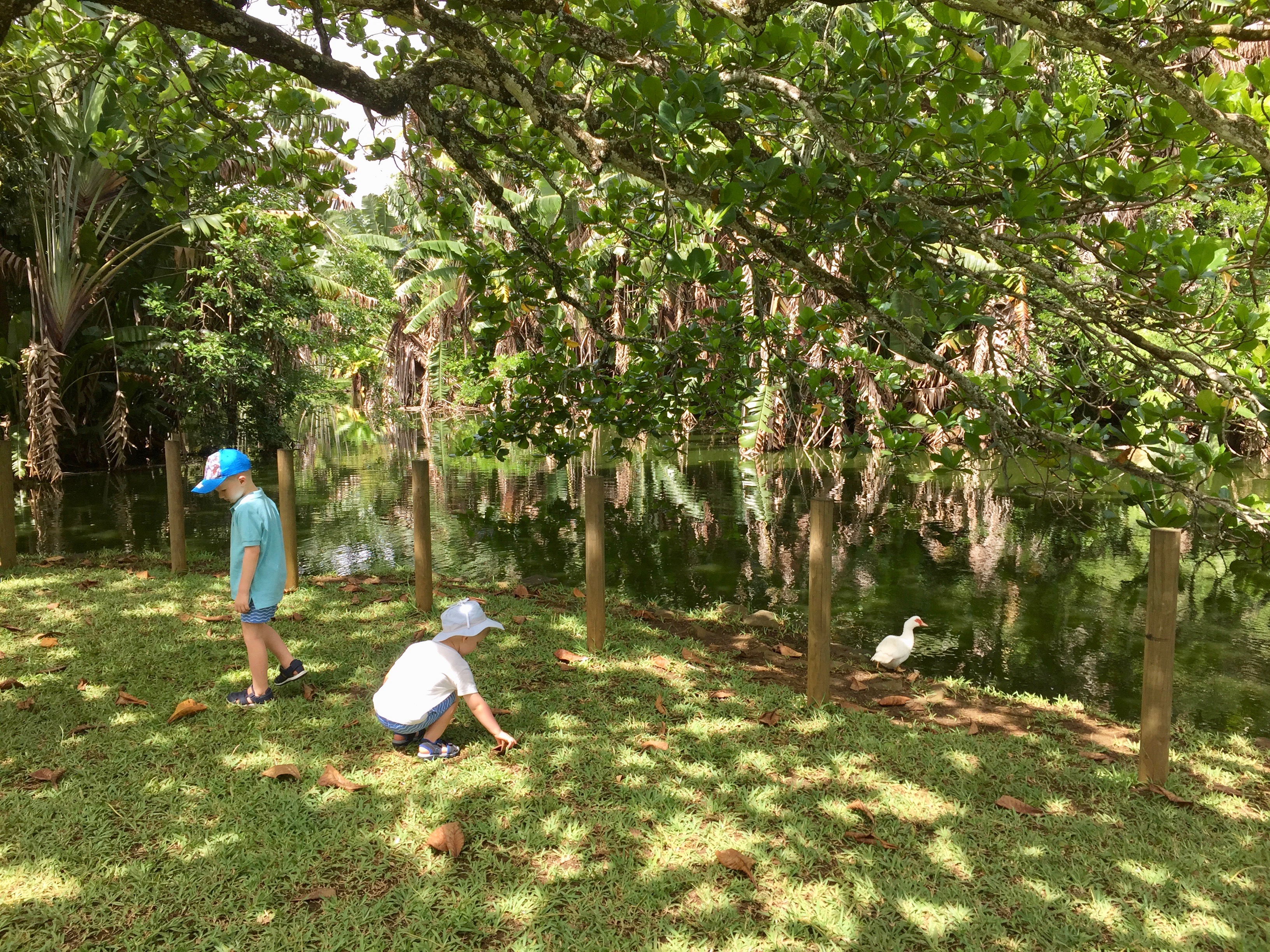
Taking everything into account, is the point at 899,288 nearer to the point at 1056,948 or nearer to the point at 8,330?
the point at 1056,948

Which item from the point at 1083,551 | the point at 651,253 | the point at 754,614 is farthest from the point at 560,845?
the point at 1083,551

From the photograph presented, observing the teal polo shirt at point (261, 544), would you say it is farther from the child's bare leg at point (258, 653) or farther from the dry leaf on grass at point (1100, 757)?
the dry leaf on grass at point (1100, 757)

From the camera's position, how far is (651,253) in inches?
319

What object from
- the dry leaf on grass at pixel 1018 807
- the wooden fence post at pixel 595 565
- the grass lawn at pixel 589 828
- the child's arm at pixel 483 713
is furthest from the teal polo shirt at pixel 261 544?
the dry leaf on grass at pixel 1018 807

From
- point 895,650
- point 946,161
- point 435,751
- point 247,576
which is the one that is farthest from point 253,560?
point 895,650

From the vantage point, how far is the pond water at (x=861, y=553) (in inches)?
292

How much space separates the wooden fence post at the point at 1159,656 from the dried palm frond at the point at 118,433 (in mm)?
17985

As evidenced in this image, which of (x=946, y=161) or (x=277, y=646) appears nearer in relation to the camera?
(x=946, y=161)

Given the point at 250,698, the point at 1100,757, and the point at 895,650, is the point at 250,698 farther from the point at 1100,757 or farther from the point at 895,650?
the point at 1100,757

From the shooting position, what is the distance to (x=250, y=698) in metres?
5.05

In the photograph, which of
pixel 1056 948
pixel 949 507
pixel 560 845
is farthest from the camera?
pixel 949 507

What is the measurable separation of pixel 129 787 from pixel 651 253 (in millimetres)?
6100

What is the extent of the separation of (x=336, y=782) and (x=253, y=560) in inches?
57.8

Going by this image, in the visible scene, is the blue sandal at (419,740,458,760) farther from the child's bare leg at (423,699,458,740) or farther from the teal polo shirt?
the teal polo shirt
